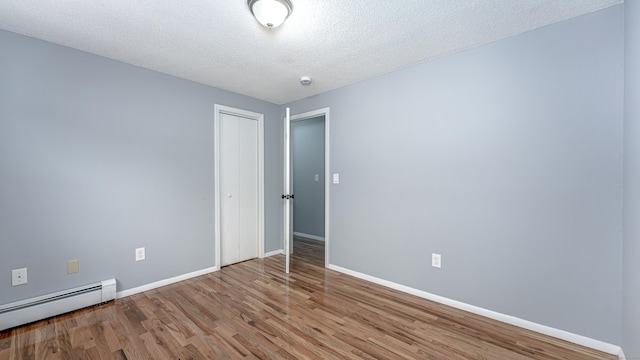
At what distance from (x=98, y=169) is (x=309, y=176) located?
3305 mm

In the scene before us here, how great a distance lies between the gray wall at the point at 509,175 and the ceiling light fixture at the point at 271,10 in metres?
1.47

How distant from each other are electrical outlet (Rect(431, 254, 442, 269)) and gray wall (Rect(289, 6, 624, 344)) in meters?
0.04

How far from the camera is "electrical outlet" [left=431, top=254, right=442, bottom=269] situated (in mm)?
2459

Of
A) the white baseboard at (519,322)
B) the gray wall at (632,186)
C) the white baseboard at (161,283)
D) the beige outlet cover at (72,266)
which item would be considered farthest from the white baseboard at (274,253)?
the gray wall at (632,186)

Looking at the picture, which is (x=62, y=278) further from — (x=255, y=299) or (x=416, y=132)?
(x=416, y=132)

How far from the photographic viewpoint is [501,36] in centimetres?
207

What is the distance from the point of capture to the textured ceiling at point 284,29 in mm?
1715

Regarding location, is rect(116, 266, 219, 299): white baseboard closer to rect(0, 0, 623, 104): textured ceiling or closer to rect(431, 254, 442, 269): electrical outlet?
rect(0, 0, 623, 104): textured ceiling

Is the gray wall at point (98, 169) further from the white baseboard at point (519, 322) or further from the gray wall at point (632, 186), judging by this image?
the gray wall at point (632, 186)

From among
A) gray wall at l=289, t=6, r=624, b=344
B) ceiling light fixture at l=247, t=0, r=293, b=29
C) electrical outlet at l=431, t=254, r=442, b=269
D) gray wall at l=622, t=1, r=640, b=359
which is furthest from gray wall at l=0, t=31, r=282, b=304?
gray wall at l=622, t=1, r=640, b=359

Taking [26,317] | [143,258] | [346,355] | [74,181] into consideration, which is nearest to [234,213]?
[143,258]

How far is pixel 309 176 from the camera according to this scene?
16.9 ft

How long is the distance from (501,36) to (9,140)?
404 centimetres

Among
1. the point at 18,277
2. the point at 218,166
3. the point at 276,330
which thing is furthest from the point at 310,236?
the point at 18,277
